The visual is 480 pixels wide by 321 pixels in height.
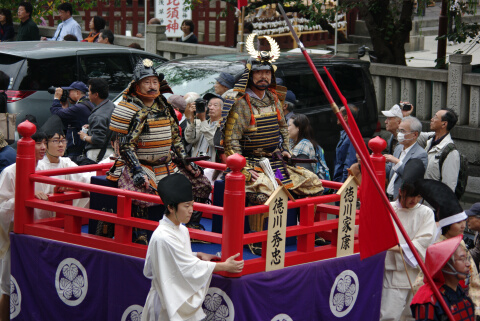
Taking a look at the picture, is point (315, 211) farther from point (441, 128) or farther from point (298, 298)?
point (441, 128)

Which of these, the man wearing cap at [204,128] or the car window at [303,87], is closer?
the man wearing cap at [204,128]

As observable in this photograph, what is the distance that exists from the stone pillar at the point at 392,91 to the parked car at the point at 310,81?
3.79 feet

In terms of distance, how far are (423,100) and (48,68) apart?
577 centimetres

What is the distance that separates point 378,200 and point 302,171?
44.3 inches

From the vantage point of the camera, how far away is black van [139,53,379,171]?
33.9 feet

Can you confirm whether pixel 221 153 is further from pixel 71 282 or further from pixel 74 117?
pixel 74 117

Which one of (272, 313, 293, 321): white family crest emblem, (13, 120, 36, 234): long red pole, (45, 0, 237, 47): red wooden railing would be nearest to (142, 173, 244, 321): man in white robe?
(272, 313, 293, 321): white family crest emblem

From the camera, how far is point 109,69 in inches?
468

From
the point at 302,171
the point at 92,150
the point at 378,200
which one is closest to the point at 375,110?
the point at 92,150

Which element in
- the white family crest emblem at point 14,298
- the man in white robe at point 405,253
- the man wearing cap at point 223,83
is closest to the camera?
the man in white robe at point 405,253

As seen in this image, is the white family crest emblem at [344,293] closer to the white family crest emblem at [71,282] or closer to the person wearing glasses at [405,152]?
the person wearing glasses at [405,152]

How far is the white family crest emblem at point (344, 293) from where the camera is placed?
21.5 ft

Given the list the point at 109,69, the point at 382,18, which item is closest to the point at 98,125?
the point at 109,69

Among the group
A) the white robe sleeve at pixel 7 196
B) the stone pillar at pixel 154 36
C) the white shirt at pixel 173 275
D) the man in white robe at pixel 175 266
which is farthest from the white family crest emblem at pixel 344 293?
the stone pillar at pixel 154 36
